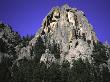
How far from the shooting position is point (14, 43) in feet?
412

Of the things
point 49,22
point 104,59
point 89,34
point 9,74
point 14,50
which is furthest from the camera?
point 49,22

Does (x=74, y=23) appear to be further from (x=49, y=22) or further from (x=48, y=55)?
(x=48, y=55)

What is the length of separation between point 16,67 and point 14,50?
23755mm

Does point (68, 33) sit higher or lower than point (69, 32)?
lower

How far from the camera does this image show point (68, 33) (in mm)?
120250

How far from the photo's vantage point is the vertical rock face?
108 metres

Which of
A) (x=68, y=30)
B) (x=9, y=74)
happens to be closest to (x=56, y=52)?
(x=68, y=30)

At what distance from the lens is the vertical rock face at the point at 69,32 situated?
10794cm

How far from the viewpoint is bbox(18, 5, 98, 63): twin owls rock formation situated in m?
106

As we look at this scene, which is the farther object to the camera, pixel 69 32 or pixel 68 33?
pixel 68 33

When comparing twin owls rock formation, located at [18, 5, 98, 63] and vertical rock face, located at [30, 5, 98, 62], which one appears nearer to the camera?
twin owls rock formation, located at [18, 5, 98, 63]

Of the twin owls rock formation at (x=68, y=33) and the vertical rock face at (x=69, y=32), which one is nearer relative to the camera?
the twin owls rock formation at (x=68, y=33)

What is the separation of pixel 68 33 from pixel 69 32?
780 mm

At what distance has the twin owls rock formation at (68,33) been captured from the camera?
106 m
